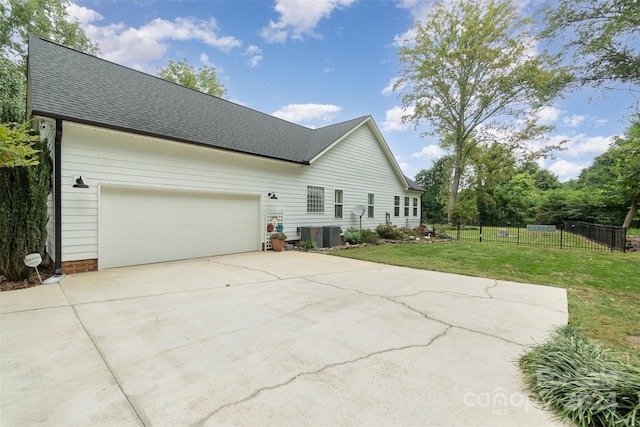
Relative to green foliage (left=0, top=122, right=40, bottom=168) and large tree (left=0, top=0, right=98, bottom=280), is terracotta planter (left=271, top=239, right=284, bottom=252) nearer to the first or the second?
large tree (left=0, top=0, right=98, bottom=280)

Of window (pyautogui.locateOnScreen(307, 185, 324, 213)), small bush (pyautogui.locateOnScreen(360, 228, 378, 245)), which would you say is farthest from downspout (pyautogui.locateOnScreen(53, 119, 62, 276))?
small bush (pyautogui.locateOnScreen(360, 228, 378, 245))

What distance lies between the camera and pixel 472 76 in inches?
776

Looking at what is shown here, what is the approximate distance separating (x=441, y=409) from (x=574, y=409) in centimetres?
87

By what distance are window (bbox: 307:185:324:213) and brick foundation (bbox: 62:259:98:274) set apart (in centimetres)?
736

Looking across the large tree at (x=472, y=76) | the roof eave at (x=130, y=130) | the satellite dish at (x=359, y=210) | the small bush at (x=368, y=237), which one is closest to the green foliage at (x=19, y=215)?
the roof eave at (x=130, y=130)

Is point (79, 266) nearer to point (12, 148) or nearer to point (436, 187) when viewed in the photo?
point (12, 148)

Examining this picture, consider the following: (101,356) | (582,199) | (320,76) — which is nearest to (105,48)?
(320,76)

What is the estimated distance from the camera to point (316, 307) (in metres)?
4.16

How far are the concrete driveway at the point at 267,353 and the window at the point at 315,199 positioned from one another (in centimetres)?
686

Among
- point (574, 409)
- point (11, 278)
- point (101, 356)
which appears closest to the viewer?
point (574, 409)

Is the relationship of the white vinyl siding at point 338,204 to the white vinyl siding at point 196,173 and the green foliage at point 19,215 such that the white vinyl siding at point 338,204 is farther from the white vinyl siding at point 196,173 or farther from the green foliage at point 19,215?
the green foliage at point 19,215

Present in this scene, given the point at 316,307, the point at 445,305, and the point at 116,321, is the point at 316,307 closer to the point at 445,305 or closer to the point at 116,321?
the point at 445,305

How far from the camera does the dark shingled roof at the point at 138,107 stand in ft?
Result: 20.9

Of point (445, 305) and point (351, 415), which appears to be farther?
point (445, 305)
